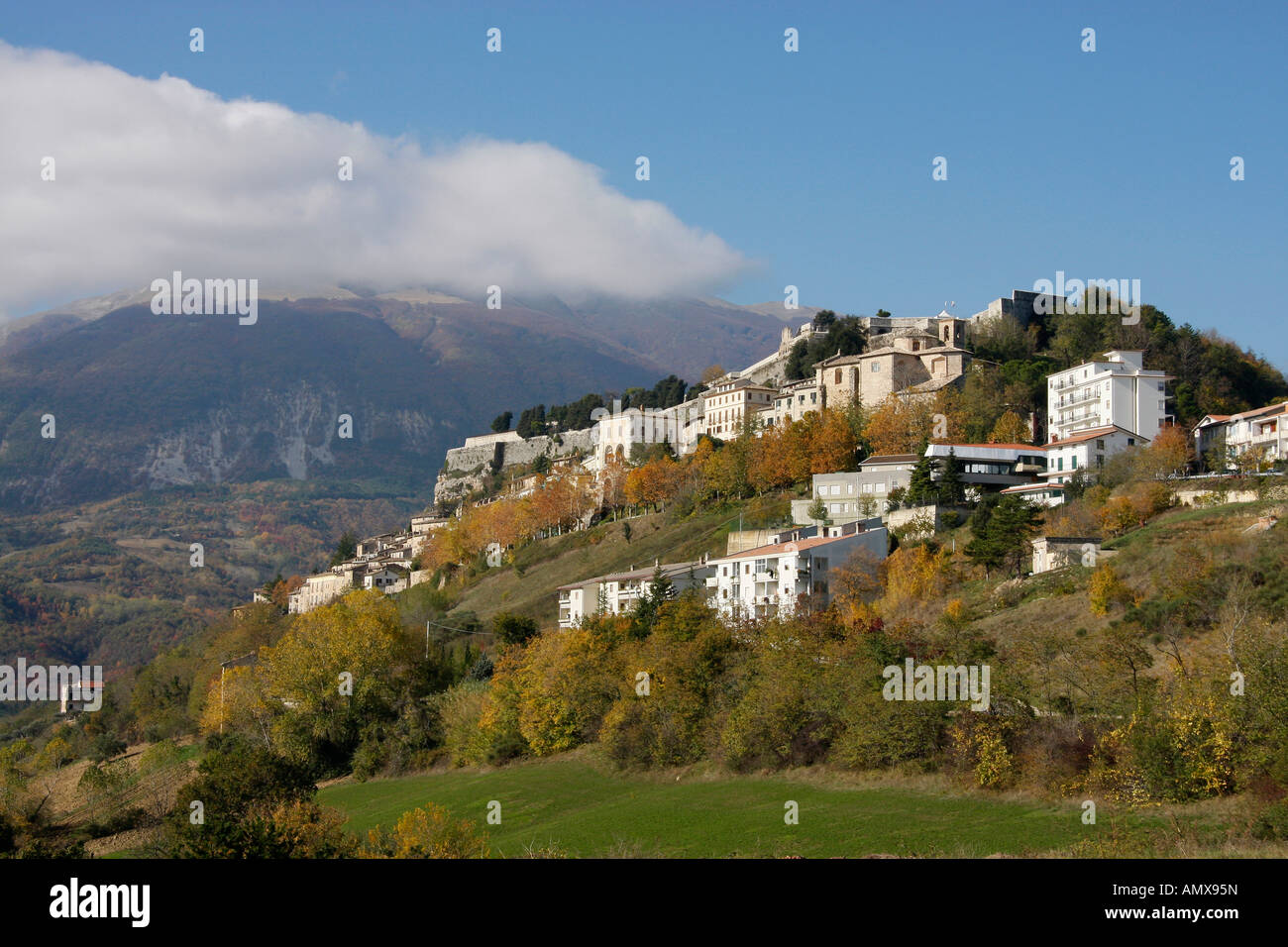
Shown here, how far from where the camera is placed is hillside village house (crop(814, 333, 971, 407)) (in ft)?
259

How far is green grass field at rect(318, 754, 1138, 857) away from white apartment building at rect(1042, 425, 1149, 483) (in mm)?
28722

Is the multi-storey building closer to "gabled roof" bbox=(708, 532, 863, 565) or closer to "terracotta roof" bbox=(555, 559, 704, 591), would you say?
"gabled roof" bbox=(708, 532, 863, 565)

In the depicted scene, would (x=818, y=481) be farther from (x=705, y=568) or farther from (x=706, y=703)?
(x=706, y=703)

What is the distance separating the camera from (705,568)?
203 feet

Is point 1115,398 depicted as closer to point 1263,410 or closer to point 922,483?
point 1263,410

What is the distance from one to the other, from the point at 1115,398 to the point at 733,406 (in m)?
34.6

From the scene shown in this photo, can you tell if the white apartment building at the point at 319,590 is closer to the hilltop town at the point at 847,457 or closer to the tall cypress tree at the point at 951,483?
the hilltop town at the point at 847,457

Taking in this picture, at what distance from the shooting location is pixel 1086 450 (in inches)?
2314

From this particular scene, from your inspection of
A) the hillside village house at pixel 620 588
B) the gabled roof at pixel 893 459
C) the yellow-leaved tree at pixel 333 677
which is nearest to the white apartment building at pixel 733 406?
the gabled roof at pixel 893 459

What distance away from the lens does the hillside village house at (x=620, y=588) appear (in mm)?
61531

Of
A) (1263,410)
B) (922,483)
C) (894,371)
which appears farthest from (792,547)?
(894,371)

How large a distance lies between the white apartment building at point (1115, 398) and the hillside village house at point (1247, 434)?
2.35 meters

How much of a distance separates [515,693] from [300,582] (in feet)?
291
